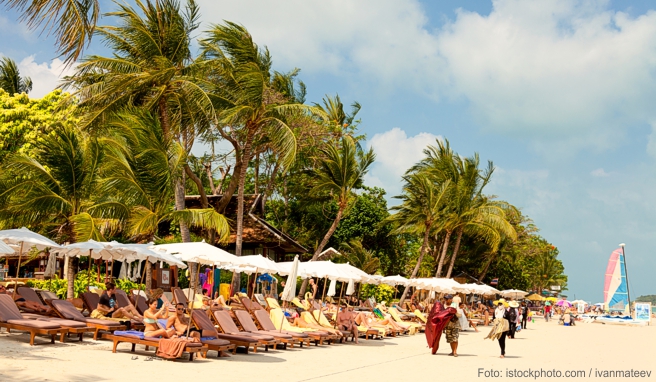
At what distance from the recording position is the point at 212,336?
1168 centimetres

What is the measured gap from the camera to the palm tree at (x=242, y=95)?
2334cm

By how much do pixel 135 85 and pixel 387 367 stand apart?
13.6 meters

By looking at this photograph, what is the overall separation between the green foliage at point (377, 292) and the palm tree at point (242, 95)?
35.2 feet

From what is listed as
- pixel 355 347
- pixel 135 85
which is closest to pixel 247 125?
pixel 135 85

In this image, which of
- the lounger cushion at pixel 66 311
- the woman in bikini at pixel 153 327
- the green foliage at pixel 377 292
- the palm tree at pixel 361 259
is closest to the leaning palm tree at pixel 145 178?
the lounger cushion at pixel 66 311

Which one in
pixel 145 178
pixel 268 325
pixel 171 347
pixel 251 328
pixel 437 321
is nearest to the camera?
pixel 171 347

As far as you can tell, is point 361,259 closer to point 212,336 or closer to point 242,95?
point 242,95

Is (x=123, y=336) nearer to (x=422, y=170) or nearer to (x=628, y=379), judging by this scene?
(x=628, y=379)

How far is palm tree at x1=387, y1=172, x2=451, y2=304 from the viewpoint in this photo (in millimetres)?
35250

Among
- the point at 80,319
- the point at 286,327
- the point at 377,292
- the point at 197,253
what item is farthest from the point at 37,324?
the point at 377,292

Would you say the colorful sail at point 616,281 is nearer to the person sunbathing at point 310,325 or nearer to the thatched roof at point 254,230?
the thatched roof at point 254,230

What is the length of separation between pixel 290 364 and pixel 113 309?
437 cm

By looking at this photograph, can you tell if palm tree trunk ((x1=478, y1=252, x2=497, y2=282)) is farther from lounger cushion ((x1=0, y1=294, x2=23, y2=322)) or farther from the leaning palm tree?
lounger cushion ((x1=0, y1=294, x2=23, y2=322))

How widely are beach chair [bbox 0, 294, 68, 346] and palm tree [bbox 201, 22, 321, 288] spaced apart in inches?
461
